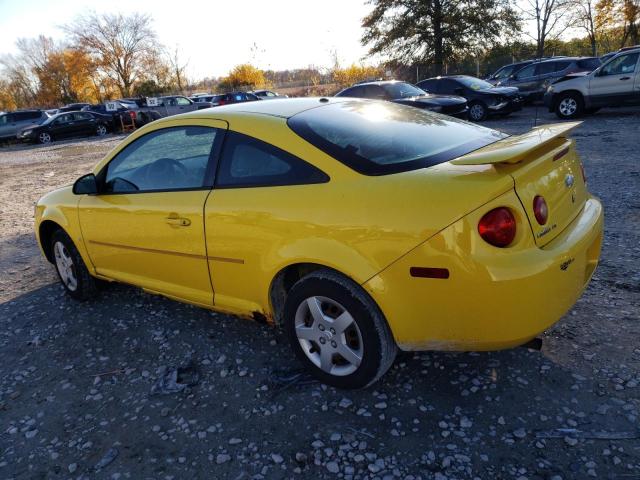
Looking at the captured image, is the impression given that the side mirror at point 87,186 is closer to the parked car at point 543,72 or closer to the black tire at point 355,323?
the black tire at point 355,323

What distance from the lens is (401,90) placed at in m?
13.3

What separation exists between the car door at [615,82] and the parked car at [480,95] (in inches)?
88.1

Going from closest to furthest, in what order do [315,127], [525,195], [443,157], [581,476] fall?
[581,476] → [525,195] → [443,157] → [315,127]

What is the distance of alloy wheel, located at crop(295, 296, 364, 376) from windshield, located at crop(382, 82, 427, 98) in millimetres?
11338

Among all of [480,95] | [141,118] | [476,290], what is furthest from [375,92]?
[141,118]

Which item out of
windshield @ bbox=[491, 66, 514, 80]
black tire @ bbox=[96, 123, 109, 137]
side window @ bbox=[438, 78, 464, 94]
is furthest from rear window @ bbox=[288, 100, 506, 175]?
black tire @ bbox=[96, 123, 109, 137]

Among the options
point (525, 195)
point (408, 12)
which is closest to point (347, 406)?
point (525, 195)

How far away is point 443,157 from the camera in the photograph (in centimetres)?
255

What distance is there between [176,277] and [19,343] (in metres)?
1.46

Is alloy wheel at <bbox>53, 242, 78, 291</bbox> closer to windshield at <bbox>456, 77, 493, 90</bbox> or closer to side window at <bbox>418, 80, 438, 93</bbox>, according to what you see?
side window at <bbox>418, 80, 438, 93</bbox>

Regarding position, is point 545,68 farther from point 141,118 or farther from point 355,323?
point 141,118

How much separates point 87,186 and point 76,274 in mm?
917

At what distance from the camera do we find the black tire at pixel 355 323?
2383 millimetres

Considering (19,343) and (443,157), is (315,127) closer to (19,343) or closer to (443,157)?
(443,157)
